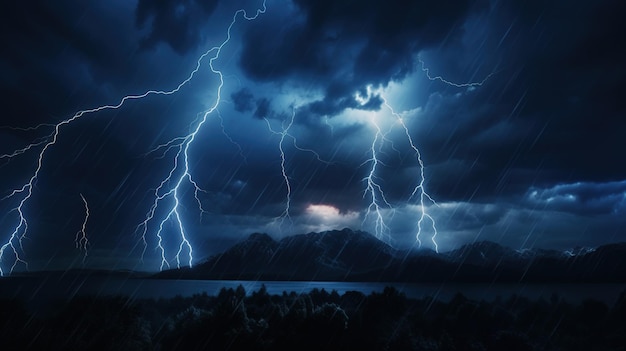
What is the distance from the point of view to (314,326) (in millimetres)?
8062

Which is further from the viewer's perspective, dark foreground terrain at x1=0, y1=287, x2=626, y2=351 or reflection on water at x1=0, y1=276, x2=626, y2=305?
reflection on water at x1=0, y1=276, x2=626, y2=305

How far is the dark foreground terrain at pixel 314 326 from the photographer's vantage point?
7738mm

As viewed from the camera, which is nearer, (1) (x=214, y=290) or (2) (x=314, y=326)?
(2) (x=314, y=326)

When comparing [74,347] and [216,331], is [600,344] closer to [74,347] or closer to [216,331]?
[216,331]

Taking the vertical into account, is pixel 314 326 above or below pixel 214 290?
above

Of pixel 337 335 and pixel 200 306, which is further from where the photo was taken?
pixel 200 306

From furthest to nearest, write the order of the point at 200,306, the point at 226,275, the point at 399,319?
the point at 226,275 < the point at 200,306 < the point at 399,319

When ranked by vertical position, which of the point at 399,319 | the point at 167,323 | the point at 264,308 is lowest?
the point at 167,323

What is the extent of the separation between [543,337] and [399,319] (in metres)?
3.32

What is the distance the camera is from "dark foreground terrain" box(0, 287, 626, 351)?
7.74m

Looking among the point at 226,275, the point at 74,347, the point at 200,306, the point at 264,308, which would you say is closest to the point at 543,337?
the point at 264,308

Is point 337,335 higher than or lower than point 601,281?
lower

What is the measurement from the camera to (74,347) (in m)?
7.55

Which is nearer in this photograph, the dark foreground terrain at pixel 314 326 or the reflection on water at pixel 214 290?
the dark foreground terrain at pixel 314 326
